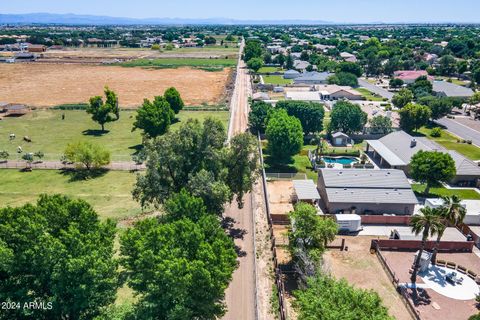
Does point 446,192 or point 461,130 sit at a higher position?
point 461,130

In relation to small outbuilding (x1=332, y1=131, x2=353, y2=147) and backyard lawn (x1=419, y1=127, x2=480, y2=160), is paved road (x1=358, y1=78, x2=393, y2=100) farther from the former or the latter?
small outbuilding (x1=332, y1=131, x2=353, y2=147)

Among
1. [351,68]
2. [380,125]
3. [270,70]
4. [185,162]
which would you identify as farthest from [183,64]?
[185,162]

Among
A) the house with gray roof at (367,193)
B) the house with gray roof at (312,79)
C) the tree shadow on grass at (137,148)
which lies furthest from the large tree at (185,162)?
the house with gray roof at (312,79)

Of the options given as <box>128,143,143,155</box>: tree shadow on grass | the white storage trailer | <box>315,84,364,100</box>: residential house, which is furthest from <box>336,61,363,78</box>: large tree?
the white storage trailer

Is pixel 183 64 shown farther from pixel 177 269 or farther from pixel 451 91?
pixel 177 269

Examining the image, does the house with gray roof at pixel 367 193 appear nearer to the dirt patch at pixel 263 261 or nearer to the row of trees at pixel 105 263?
the dirt patch at pixel 263 261

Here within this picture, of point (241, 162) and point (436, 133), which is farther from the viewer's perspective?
point (436, 133)
